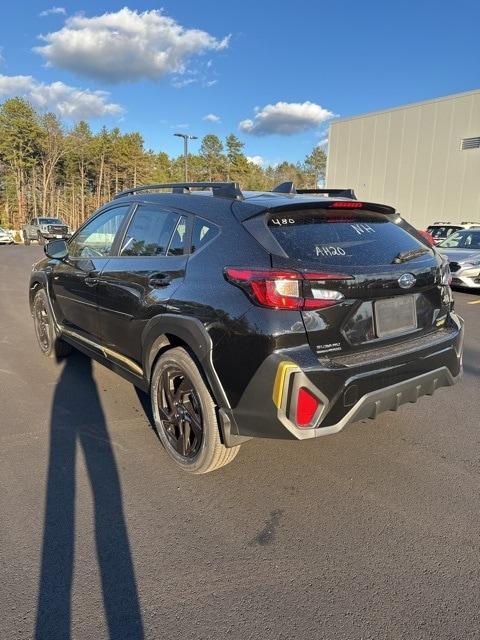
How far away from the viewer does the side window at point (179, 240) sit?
3.12 meters

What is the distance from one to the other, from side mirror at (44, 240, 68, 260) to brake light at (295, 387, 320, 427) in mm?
3233

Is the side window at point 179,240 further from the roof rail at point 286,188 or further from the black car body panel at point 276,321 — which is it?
the roof rail at point 286,188

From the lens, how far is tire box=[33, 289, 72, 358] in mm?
5262

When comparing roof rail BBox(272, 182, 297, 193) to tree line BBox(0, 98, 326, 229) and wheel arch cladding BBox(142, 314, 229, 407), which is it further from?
tree line BBox(0, 98, 326, 229)

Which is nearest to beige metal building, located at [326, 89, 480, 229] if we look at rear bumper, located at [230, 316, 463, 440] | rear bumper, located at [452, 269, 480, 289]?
rear bumper, located at [452, 269, 480, 289]

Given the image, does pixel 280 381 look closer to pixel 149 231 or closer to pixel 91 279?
pixel 149 231

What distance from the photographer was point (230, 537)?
249 centimetres

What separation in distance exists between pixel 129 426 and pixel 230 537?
5.01 feet

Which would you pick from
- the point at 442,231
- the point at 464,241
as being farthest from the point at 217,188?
the point at 442,231

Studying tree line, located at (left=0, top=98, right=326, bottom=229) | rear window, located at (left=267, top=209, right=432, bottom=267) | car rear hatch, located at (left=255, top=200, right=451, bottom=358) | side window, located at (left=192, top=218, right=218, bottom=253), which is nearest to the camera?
car rear hatch, located at (left=255, top=200, right=451, bottom=358)

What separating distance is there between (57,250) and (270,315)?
310 centimetres

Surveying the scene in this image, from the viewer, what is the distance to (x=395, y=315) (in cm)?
286

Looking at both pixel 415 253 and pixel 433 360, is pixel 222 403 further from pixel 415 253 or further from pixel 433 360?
pixel 415 253

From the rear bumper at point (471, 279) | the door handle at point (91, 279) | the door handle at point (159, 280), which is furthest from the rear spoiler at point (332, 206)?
the rear bumper at point (471, 279)
